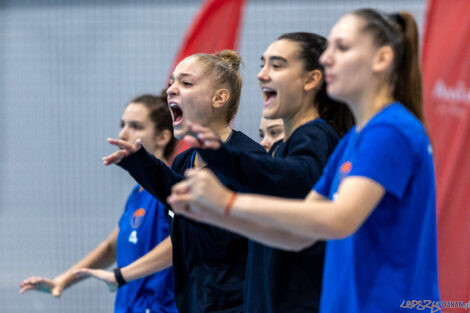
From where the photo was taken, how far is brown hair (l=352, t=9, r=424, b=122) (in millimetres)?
1497

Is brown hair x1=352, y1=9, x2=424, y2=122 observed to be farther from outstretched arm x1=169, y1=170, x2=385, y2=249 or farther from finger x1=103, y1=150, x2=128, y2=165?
finger x1=103, y1=150, x2=128, y2=165

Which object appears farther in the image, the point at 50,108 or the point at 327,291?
the point at 50,108

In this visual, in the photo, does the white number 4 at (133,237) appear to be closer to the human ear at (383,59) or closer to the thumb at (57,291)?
the thumb at (57,291)

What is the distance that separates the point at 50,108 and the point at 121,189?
3.70 feet

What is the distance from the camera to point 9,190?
6988 millimetres

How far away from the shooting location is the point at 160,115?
3514mm

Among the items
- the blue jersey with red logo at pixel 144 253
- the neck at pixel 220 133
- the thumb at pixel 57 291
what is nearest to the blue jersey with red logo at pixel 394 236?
the neck at pixel 220 133

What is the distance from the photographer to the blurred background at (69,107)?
684 cm

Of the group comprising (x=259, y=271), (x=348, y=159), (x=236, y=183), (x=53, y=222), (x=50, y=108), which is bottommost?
(x=53, y=222)

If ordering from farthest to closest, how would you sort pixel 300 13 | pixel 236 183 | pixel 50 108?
pixel 50 108, pixel 300 13, pixel 236 183

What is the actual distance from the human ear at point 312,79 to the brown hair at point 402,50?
536 mm

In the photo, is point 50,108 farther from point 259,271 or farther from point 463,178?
point 259,271

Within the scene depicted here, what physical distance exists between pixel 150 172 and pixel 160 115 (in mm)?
1365

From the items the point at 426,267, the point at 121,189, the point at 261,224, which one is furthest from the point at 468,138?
the point at 121,189
